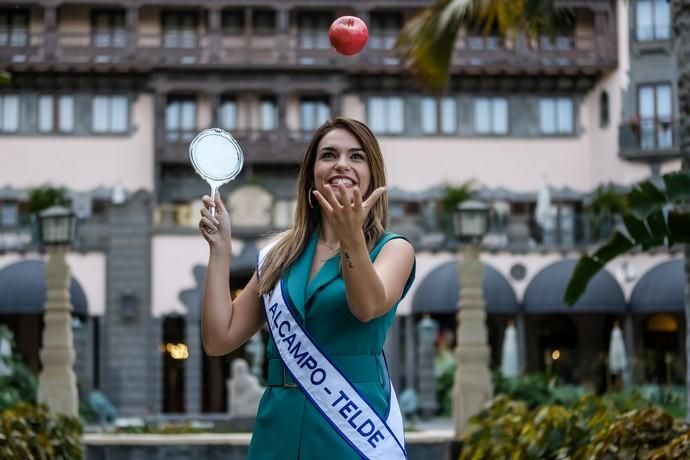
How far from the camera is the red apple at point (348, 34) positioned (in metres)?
4.50

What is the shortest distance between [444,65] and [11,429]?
22.8ft

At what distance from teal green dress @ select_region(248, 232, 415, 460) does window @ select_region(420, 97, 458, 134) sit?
135 feet

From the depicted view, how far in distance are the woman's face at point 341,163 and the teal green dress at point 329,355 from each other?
182mm

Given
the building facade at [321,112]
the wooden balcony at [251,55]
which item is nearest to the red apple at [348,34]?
the building facade at [321,112]

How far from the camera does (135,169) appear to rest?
44281 mm

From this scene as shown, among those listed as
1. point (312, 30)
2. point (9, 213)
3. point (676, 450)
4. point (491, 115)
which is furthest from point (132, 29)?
point (676, 450)

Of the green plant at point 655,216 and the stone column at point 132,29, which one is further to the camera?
the stone column at point 132,29

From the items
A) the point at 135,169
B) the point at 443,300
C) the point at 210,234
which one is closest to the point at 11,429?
the point at 210,234

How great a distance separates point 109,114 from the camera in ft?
146

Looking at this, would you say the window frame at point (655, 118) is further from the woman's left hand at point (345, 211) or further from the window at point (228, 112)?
the woman's left hand at point (345, 211)

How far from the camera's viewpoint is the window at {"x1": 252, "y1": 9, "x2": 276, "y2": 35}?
149ft

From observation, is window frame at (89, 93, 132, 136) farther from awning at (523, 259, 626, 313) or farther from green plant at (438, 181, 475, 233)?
awning at (523, 259, 626, 313)

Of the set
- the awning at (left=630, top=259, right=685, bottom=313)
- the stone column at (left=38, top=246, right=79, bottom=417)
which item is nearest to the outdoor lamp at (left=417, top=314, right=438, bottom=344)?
the awning at (left=630, top=259, right=685, bottom=313)

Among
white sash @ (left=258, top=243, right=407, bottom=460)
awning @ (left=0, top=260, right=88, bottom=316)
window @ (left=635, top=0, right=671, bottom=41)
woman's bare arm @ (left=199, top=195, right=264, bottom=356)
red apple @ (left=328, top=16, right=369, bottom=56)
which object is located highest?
window @ (left=635, top=0, right=671, bottom=41)
